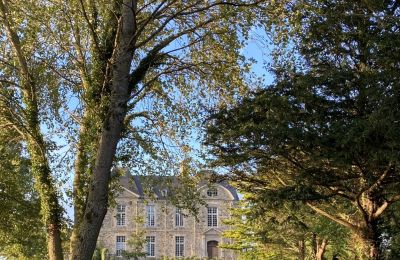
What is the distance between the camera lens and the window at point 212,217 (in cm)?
6585

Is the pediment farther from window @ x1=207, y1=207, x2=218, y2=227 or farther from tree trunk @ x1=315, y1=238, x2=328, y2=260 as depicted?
tree trunk @ x1=315, y1=238, x2=328, y2=260

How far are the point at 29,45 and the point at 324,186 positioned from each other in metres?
8.00

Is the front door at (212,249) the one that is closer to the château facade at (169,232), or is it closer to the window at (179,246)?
the château facade at (169,232)

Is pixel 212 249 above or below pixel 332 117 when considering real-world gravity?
below

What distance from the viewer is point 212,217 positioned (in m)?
66.2

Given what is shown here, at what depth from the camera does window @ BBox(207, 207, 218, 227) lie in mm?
65850

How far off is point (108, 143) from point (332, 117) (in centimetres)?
483

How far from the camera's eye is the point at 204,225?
215ft

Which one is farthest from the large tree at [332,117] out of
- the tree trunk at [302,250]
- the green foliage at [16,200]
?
the tree trunk at [302,250]

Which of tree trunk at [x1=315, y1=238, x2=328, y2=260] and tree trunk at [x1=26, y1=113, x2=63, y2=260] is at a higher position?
tree trunk at [x1=26, y1=113, x2=63, y2=260]

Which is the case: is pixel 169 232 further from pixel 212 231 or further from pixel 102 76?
pixel 102 76

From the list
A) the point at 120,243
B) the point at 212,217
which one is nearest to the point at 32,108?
the point at 120,243

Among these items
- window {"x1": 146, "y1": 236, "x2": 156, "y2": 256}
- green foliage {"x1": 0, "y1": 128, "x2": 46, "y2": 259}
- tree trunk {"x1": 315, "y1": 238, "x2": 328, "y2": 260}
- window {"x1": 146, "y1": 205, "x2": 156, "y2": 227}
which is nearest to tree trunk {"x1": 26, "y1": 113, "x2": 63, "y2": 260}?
green foliage {"x1": 0, "y1": 128, "x2": 46, "y2": 259}

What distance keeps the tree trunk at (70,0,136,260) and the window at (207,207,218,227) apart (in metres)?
53.9
